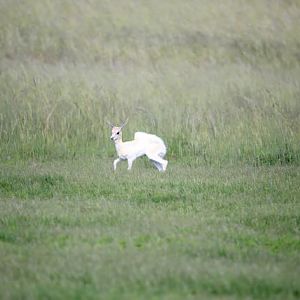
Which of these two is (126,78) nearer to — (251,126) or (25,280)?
(251,126)

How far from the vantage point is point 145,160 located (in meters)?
13.9

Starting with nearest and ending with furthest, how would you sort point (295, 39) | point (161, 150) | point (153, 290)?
1. point (153, 290)
2. point (161, 150)
3. point (295, 39)

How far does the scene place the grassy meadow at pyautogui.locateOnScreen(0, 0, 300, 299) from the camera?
22.2 ft

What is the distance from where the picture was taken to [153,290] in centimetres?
622

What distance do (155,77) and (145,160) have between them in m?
5.17

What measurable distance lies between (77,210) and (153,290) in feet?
10.1

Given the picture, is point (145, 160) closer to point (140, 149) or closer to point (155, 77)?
point (140, 149)

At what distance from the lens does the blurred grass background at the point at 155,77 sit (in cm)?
1423

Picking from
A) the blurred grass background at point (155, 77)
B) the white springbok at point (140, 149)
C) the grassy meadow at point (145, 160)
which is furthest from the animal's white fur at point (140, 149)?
the blurred grass background at point (155, 77)

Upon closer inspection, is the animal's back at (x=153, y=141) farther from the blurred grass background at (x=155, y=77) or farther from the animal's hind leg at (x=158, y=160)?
the blurred grass background at (x=155, y=77)

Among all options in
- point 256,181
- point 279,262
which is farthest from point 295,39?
point 279,262

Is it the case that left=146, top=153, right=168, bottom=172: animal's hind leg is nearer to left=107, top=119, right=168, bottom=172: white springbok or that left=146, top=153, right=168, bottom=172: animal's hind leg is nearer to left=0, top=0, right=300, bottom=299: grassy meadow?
left=107, top=119, right=168, bottom=172: white springbok

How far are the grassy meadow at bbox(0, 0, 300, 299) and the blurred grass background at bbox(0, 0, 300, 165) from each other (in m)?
0.04

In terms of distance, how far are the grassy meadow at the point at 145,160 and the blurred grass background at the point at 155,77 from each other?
4 centimetres
